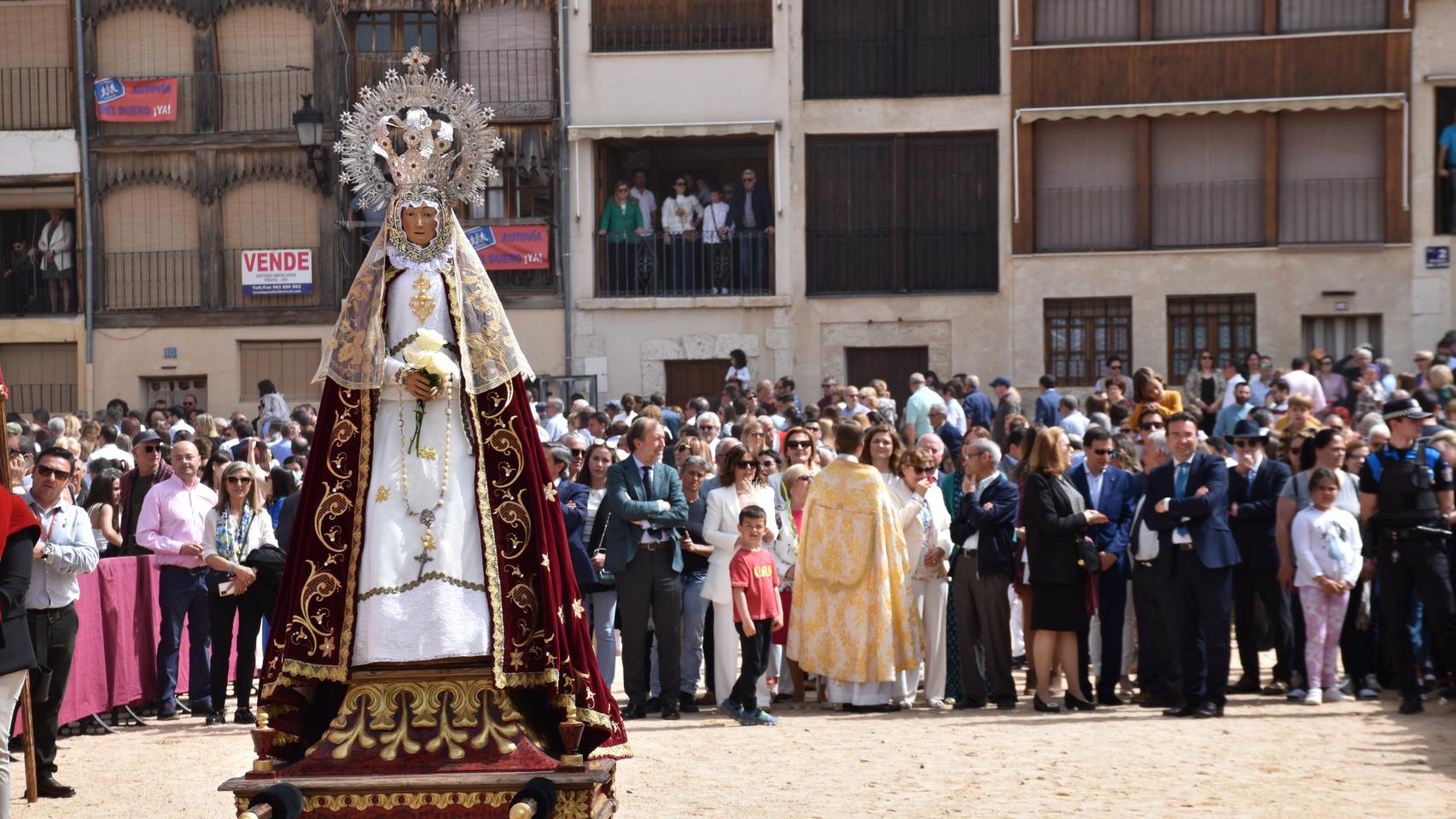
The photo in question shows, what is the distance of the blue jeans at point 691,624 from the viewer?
13289mm

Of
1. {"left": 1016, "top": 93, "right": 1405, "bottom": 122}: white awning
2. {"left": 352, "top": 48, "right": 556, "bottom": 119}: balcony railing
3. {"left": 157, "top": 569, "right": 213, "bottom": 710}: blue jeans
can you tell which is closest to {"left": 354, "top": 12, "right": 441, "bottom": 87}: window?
{"left": 352, "top": 48, "right": 556, "bottom": 119}: balcony railing

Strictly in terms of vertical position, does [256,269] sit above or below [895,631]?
above

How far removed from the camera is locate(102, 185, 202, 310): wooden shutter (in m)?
30.0

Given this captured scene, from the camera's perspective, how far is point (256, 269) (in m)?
29.7

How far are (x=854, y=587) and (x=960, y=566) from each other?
29.5 inches

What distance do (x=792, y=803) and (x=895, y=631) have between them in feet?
11.2

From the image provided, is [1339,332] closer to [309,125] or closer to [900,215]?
[900,215]

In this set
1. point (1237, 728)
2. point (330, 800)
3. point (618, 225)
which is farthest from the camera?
point (618, 225)

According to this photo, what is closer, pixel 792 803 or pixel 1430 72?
pixel 792 803

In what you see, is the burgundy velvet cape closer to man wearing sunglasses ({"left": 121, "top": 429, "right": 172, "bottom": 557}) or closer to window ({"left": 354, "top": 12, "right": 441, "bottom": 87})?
man wearing sunglasses ({"left": 121, "top": 429, "right": 172, "bottom": 557})

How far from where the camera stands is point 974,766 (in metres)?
10.9

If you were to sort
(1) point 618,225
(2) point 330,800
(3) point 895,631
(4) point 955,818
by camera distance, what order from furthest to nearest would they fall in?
1. (1) point 618,225
2. (3) point 895,631
3. (4) point 955,818
4. (2) point 330,800

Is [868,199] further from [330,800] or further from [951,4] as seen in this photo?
[330,800]

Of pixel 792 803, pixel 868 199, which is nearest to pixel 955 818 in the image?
pixel 792 803
